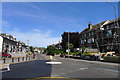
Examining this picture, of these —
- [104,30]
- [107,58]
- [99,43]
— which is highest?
[104,30]

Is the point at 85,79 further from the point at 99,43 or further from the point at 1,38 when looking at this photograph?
the point at 1,38

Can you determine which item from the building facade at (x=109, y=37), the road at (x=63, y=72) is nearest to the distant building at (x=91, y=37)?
the building facade at (x=109, y=37)

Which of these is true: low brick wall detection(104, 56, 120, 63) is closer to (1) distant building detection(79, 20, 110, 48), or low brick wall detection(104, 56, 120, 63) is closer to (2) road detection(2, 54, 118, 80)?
(2) road detection(2, 54, 118, 80)

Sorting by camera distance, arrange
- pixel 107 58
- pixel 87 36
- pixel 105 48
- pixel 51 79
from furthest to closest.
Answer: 1. pixel 87 36
2. pixel 105 48
3. pixel 107 58
4. pixel 51 79

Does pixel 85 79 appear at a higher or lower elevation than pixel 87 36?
lower

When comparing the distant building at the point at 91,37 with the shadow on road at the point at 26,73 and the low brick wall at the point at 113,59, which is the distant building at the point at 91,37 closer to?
the low brick wall at the point at 113,59

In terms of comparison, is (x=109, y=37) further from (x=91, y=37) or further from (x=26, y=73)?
(x=26, y=73)

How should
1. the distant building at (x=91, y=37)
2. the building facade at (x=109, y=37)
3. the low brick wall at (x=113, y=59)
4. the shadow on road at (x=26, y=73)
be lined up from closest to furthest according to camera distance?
the shadow on road at (x=26, y=73), the low brick wall at (x=113, y=59), the building facade at (x=109, y=37), the distant building at (x=91, y=37)

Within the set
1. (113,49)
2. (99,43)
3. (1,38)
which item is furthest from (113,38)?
A: (1,38)

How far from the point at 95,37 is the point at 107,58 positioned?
79.7 feet

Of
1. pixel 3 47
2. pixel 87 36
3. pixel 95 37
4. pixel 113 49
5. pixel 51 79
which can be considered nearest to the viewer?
pixel 51 79

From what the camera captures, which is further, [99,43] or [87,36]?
[87,36]

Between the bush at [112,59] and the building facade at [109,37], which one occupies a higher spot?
the building facade at [109,37]

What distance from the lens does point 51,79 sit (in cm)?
934
